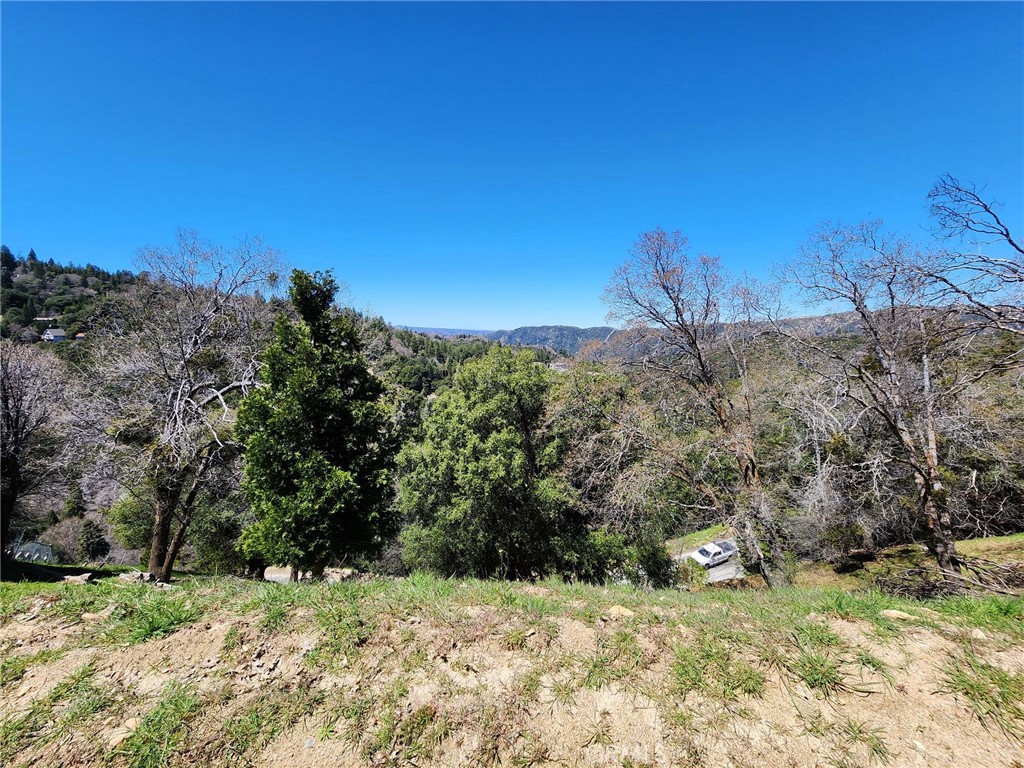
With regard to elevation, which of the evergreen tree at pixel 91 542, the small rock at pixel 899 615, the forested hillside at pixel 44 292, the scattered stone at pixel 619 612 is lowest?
the evergreen tree at pixel 91 542

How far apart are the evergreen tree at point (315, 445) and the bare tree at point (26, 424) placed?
290 inches

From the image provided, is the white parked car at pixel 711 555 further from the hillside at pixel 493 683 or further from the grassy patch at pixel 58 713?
the grassy patch at pixel 58 713

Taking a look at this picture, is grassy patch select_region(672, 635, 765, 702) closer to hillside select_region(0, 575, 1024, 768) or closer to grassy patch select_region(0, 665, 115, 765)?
hillside select_region(0, 575, 1024, 768)

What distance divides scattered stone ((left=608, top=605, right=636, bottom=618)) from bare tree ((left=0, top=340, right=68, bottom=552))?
14.9 metres

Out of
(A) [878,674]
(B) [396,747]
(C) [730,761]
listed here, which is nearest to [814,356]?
(A) [878,674]

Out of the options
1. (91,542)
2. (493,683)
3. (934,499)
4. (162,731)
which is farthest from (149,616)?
(91,542)

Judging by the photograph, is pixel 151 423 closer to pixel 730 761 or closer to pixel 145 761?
pixel 145 761

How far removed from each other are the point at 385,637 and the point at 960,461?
14.7 meters

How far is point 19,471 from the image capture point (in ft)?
39.3

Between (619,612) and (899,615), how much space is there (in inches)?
114

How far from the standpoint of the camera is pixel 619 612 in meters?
4.35

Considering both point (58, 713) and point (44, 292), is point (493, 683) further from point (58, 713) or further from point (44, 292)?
point (44, 292)

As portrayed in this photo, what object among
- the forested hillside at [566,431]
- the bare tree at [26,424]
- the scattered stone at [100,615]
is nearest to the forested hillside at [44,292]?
the bare tree at [26,424]

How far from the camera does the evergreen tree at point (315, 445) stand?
8156mm
